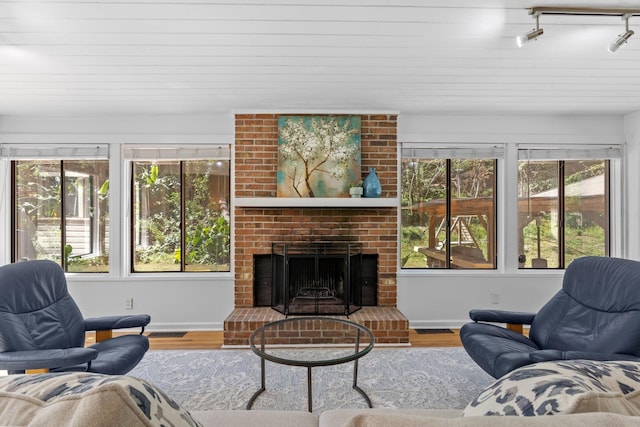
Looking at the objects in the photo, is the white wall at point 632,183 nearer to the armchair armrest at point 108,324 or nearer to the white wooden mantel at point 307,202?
the white wooden mantel at point 307,202

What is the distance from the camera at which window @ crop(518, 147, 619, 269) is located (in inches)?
169

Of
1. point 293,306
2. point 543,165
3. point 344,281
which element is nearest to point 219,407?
point 293,306

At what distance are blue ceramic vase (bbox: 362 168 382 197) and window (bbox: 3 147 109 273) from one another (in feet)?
9.57

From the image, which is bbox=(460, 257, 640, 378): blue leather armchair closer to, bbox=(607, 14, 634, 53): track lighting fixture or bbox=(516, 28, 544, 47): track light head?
bbox=(607, 14, 634, 53): track lighting fixture

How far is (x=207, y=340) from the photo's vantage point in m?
3.74

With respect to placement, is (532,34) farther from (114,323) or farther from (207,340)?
(207,340)

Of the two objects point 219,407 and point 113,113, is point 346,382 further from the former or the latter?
point 113,113

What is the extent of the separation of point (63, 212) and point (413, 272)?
4026 mm

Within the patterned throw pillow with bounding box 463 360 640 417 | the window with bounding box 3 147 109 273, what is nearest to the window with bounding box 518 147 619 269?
the patterned throw pillow with bounding box 463 360 640 417

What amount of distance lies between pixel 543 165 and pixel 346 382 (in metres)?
3.39

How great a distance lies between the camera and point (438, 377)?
2.86 meters

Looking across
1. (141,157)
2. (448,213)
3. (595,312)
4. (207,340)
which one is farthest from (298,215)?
(595,312)

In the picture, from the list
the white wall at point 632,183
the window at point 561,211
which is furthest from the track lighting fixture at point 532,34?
the white wall at point 632,183

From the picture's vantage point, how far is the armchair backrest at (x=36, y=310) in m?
2.15
